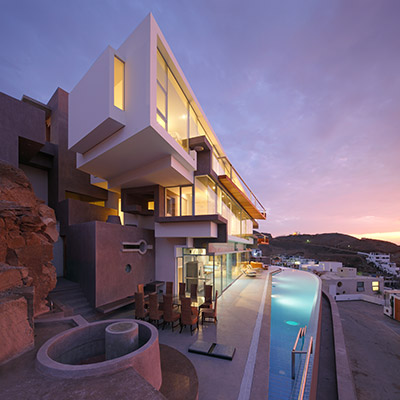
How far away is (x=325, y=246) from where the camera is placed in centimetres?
11275

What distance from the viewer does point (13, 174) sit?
800 cm

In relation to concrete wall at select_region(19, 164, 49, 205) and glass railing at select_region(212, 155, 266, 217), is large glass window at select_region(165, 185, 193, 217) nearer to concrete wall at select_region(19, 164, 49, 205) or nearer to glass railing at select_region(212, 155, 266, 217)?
glass railing at select_region(212, 155, 266, 217)

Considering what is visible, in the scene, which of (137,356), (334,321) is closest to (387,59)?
(334,321)

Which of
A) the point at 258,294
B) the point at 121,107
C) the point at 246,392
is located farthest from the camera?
the point at 258,294

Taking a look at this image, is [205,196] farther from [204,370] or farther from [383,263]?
[383,263]

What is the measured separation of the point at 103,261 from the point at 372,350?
66.3 feet

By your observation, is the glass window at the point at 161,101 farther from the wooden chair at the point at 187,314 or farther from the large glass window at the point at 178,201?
the wooden chair at the point at 187,314

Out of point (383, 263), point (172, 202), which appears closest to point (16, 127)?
point (172, 202)

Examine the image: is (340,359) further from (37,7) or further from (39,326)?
(37,7)

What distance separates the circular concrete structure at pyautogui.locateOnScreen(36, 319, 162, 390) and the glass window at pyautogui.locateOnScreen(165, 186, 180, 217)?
23.5 feet

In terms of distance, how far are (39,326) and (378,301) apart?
36.9 meters

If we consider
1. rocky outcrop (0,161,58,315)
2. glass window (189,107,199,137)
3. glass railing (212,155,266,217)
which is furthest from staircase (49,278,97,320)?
glass window (189,107,199,137)

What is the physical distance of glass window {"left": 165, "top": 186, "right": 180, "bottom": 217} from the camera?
1191 cm

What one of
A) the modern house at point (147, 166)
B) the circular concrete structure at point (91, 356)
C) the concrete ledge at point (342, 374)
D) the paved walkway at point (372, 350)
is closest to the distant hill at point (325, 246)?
the paved walkway at point (372, 350)
